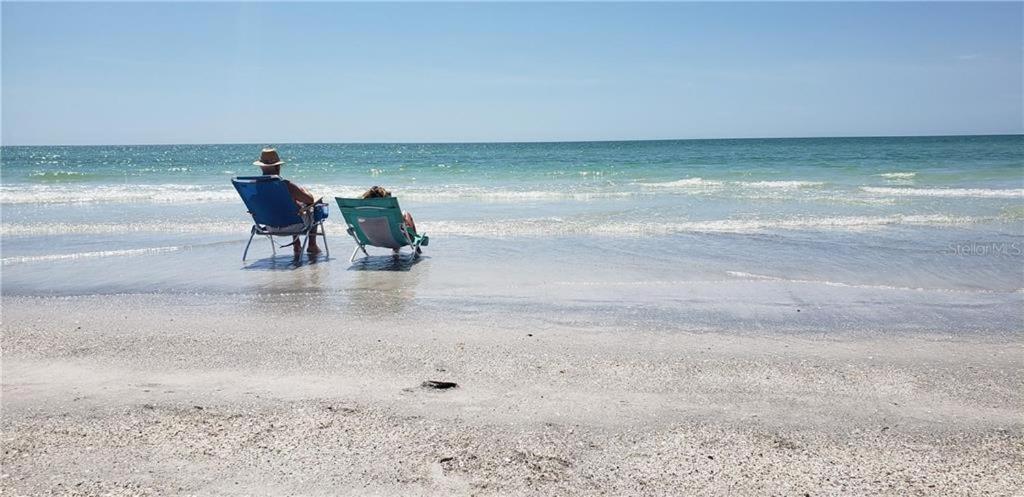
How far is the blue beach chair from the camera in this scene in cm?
888

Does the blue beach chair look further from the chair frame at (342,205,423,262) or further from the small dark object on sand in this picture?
the small dark object on sand

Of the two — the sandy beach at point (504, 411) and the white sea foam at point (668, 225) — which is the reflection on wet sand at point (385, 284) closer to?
the sandy beach at point (504, 411)

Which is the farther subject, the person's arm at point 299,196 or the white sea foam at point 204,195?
the white sea foam at point 204,195

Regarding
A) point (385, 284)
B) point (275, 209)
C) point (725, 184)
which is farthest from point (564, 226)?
point (725, 184)

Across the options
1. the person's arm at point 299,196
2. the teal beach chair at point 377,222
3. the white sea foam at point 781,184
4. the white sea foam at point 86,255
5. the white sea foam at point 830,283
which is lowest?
the white sea foam at point 830,283

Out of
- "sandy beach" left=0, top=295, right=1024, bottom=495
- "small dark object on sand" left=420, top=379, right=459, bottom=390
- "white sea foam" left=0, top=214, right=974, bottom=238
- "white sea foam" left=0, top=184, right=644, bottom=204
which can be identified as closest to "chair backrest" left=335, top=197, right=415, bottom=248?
"white sea foam" left=0, top=214, right=974, bottom=238

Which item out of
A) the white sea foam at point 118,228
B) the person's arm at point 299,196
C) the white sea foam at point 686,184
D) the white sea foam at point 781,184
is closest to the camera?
the person's arm at point 299,196

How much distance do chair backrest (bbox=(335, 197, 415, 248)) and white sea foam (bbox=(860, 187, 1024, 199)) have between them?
13.9 meters

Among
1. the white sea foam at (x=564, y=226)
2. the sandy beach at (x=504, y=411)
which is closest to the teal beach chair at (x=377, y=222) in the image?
the white sea foam at (x=564, y=226)

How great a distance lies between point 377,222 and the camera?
8.83 m

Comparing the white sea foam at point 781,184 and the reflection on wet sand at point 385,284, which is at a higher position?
the white sea foam at point 781,184

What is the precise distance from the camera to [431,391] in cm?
402

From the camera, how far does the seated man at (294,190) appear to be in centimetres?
920

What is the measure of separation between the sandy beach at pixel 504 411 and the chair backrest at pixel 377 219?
3.31m
